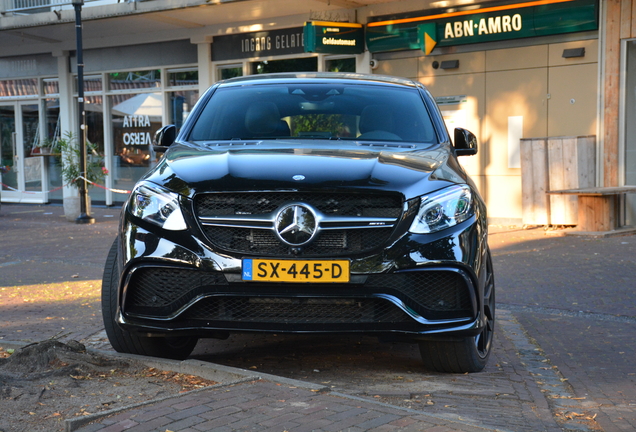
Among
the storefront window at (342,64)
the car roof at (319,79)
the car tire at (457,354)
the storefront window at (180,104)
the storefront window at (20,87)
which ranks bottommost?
the car tire at (457,354)

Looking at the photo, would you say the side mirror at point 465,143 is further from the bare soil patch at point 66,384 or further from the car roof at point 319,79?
the bare soil patch at point 66,384

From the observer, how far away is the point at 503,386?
457 centimetres

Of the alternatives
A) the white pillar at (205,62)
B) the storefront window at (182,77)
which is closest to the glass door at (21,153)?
the storefront window at (182,77)

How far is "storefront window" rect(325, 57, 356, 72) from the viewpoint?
57.3 ft

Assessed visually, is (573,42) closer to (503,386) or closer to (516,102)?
(516,102)

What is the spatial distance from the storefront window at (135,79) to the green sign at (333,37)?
5775 millimetres

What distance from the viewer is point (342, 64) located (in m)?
17.6

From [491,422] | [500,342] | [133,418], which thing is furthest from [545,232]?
[133,418]

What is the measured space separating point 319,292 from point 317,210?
1.31 ft

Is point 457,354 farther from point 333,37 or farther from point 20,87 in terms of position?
point 20,87

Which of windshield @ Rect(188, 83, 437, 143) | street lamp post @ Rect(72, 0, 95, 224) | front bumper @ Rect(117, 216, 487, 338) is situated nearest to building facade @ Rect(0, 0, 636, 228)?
street lamp post @ Rect(72, 0, 95, 224)

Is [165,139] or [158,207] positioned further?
[165,139]

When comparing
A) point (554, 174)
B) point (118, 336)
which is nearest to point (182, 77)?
point (554, 174)

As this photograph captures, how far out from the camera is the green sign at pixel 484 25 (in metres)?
13.7
